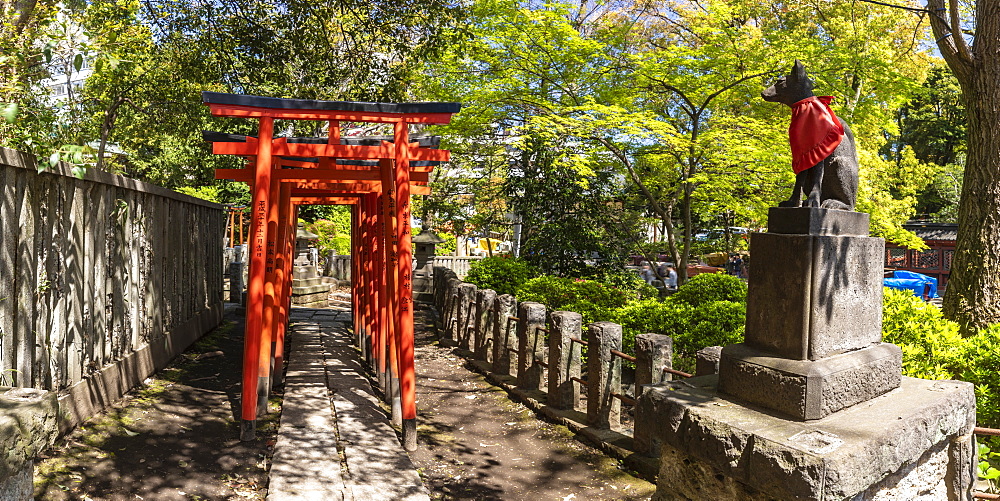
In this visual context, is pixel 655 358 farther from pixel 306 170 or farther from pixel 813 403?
pixel 306 170

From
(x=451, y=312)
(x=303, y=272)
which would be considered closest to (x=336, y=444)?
(x=451, y=312)

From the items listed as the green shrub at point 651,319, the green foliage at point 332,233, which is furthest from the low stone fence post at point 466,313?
the green foliage at point 332,233

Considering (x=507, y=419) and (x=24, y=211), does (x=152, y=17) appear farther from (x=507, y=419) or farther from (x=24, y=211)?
(x=507, y=419)

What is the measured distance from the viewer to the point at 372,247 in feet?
30.6

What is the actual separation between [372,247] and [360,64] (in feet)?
11.2

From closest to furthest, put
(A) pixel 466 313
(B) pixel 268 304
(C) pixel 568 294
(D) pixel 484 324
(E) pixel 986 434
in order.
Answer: (E) pixel 986 434
(B) pixel 268 304
(D) pixel 484 324
(C) pixel 568 294
(A) pixel 466 313

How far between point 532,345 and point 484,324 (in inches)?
80.8

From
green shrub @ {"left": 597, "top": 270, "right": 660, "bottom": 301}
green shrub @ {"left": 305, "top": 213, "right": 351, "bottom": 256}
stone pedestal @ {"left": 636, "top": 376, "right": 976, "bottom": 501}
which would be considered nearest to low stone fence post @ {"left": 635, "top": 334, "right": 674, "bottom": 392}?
stone pedestal @ {"left": 636, "top": 376, "right": 976, "bottom": 501}

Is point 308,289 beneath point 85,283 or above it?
beneath

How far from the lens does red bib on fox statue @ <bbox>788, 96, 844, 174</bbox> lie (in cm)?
360

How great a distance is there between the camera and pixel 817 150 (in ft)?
12.0

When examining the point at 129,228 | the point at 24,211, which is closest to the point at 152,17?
the point at 129,228

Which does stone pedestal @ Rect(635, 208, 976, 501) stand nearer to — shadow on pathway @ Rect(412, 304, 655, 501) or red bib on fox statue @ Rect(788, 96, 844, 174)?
red bib on fox statue @ Rect(788, 96, 844, 174)

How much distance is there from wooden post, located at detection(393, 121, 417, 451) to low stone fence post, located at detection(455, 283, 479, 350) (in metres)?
4.40
